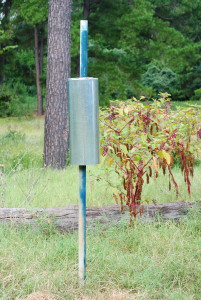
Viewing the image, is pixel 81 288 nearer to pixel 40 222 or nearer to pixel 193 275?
pixel 193 275

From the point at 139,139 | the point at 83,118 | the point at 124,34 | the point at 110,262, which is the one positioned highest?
the point at 124,34

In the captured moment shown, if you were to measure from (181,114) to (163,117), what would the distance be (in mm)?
205

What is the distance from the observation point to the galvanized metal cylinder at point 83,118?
3062 millimetres

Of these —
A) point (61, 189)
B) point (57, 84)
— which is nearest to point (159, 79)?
point (57, 84)

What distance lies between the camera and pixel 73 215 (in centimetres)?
445

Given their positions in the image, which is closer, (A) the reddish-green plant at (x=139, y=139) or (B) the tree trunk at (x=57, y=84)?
(A) the reddish-green plant at (x=139, y=139)

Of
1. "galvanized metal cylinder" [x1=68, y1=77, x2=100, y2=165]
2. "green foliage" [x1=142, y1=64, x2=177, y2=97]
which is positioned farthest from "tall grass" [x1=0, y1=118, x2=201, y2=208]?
"green foliage" [x1=142, y1=64, x2=177, y2=97]

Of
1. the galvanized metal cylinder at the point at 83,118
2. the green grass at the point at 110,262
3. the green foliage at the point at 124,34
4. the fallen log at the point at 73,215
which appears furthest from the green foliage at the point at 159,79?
the galvanized metal cylinder at the point at 83,118

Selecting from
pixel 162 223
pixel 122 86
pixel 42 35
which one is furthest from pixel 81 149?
pixel 42 35

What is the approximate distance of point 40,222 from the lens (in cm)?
428

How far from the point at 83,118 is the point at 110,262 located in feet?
4.22

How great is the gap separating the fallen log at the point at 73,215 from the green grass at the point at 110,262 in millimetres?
117

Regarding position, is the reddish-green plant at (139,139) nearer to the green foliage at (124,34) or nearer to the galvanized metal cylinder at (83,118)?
the galvanized metal cylinder at (83,118)

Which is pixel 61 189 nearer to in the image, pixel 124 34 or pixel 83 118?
pixel 83 118
